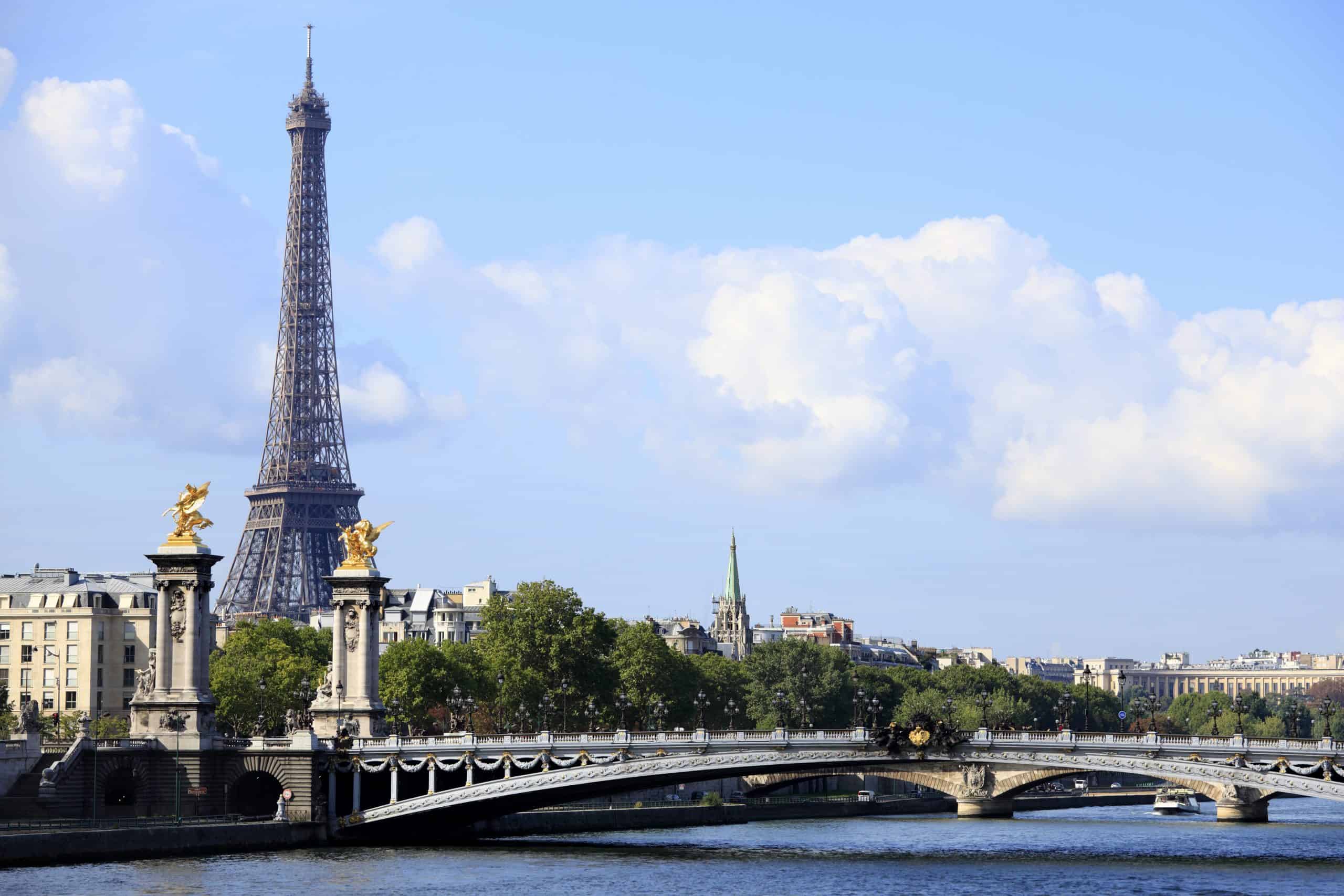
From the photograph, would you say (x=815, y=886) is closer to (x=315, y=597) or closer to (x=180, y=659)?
(x=180, y=659)

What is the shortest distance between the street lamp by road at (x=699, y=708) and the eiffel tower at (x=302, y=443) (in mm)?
35369

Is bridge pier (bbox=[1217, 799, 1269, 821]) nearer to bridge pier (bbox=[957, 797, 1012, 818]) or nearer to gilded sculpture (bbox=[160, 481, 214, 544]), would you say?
bridge pier (bbox=[957, 797, 1012, 818])

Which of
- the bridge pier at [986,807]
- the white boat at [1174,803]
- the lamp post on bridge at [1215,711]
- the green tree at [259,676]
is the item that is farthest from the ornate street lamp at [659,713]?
the lamp post on bridge at [1215,711]

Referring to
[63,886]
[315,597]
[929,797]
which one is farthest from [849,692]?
[63,886]

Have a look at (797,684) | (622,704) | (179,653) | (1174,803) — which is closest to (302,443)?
(797,684)

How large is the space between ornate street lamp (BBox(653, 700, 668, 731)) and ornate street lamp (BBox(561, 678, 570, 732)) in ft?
14.6

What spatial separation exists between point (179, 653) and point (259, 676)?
2204 cm

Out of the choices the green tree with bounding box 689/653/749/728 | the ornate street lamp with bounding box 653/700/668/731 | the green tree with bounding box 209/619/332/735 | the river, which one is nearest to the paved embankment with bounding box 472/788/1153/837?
the river

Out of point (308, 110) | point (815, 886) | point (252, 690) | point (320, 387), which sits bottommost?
point (815, 886)

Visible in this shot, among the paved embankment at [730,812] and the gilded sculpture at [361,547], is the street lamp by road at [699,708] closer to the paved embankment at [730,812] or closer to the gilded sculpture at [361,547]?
the paved embankment at [730,812]

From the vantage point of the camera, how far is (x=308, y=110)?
173500 millimetres

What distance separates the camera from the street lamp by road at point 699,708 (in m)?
119

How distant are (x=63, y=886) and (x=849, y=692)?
308ft

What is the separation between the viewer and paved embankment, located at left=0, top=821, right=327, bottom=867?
64.9 meters
